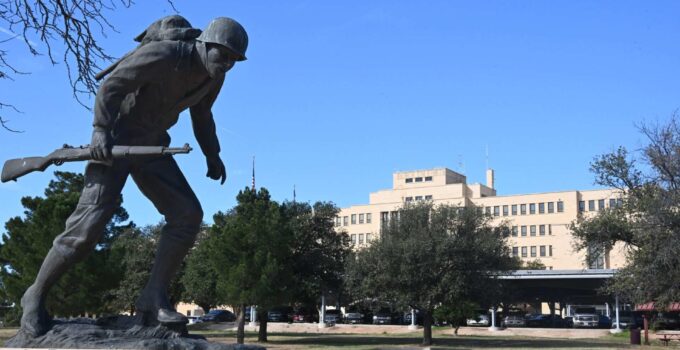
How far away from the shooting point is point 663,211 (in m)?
27.4

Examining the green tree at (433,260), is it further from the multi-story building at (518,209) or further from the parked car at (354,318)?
the multi-story building at (518,209)

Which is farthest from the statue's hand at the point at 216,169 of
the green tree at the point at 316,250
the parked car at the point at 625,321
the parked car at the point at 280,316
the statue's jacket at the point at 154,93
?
the parked car at the point at 280,316

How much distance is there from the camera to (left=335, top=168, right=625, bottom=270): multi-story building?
331ft

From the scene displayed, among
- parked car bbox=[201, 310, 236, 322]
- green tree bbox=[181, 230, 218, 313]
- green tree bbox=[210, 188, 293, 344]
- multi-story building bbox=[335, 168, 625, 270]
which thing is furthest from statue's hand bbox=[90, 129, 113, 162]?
multi-story building bbox=[335, 168, 625, 270]

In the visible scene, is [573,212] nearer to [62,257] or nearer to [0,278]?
[0,278]

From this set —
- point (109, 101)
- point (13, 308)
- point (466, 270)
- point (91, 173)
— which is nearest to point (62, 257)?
point (91, 173)

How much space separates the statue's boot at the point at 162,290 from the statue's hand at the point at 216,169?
87cm

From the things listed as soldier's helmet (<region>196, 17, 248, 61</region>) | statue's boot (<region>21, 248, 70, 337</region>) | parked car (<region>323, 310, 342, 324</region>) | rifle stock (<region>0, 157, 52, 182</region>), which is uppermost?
soldier's helmet (<region>196, 17, 248, 61</region>)

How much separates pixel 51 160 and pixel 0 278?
3051 cm

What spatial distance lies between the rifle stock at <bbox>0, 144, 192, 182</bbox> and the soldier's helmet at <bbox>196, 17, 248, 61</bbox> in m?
1.01

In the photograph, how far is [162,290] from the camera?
22.0ft

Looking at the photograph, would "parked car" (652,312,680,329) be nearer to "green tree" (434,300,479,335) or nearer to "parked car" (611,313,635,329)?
"parked car" (611,313,635,329)

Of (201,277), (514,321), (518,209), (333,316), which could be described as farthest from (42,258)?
(518,209)

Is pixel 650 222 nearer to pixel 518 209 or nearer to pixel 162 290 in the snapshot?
pixel 162 290
